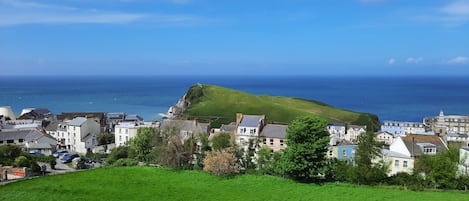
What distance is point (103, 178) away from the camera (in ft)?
137

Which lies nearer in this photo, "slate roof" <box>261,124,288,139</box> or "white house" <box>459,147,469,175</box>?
"white house" <box>459,147,469,175</box>

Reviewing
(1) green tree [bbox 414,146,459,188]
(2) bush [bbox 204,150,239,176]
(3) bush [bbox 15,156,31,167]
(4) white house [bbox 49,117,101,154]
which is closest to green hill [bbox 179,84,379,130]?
(4) white house [bbox 49,117,101,154]

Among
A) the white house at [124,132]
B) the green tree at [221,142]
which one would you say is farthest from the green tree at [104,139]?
the green tree at [221,142]

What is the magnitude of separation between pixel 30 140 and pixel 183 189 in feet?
158

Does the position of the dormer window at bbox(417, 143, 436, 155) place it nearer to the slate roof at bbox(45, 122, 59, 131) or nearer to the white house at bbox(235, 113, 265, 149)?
the white house at bbox(235, 113, 265, 149)

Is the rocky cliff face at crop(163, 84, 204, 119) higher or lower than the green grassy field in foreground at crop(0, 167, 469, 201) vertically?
higher

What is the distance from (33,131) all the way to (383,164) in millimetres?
62282

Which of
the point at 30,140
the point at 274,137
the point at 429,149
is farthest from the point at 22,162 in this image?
the point at 429,149

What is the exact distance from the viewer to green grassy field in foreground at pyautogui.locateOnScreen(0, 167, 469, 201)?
115 ft

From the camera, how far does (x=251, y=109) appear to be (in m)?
126

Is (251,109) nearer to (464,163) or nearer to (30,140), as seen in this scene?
(30,140)

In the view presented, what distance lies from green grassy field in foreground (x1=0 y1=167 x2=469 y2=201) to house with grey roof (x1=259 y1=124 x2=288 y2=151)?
19.2 metres


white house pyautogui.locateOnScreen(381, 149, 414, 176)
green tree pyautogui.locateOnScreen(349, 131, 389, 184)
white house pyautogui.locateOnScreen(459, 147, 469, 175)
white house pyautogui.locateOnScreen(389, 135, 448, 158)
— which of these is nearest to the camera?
white house pyautogui.locateOnScreen(459, 147, 469, 175)

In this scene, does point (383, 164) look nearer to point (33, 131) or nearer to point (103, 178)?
point (103, 178)
